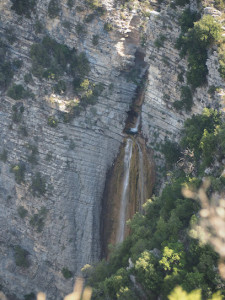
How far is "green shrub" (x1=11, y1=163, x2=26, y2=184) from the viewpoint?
106 ft

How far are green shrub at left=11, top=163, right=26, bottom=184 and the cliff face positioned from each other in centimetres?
19

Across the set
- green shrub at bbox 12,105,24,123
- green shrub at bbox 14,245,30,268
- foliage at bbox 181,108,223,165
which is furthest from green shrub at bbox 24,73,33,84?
green shrub at bbox 14,245,30,268

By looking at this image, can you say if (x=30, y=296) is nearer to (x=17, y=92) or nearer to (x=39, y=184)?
(x=39, y=184)

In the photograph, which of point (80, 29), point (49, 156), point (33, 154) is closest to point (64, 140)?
point (49, 156)

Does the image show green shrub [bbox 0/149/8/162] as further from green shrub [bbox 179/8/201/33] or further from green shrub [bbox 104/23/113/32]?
green shrub [bbox 179/8/201/33]

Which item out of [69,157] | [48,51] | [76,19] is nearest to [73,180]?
[69,157]

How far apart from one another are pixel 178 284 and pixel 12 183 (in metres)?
19.5

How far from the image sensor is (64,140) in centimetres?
3170

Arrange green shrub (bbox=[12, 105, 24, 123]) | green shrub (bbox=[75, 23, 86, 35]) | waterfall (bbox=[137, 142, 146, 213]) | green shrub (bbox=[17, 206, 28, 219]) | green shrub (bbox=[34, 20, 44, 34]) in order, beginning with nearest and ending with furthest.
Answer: waterfall (bbox=[137, 142, 146, 213])
green shrub (bbox=[75, 23, 86, 35])
green shrub (bbox=[34, 20, 44, 34])
green shrub (bbox=[12, 105, 24, 123])
green shrub (bbox=[17, 206, 28, 219])

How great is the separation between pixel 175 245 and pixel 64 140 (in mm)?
15351

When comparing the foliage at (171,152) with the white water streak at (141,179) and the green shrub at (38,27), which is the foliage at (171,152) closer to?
the white water streak at (141,179)

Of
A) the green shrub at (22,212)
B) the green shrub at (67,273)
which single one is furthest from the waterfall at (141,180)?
the green shrub at (22,212)

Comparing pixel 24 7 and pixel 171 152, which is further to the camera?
pixel 24 7

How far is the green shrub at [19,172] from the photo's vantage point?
32375mm
